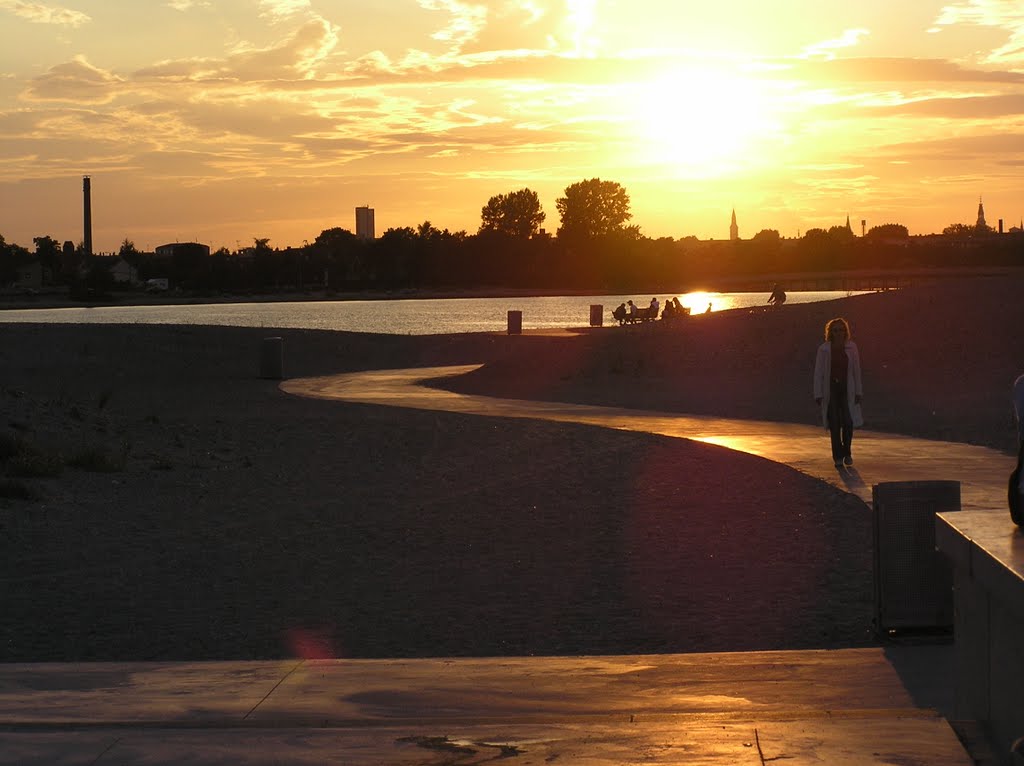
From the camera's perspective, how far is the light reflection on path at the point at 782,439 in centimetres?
1381

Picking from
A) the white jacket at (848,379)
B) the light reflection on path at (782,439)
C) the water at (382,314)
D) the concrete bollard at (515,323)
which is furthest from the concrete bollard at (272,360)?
the white jacket at (848,379)

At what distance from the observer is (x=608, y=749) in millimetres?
4629

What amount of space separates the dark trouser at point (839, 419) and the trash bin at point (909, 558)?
7.46m

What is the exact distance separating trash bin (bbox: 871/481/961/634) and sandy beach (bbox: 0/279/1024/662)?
1.11 feet

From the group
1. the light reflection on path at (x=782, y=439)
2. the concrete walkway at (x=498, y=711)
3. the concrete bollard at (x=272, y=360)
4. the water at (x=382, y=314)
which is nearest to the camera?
the concrete walkway at (x=498, y=711)

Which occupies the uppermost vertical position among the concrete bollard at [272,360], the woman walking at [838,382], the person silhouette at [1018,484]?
the person silhouette at [1018,484]

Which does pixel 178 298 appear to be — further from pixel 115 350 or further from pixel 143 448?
pixel 143 448

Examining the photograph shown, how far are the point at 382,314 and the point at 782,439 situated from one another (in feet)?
356

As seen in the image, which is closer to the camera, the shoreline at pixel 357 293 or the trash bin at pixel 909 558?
the trash bin at pixel 909 558

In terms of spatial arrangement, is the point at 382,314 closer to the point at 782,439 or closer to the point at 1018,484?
the point at 782,439

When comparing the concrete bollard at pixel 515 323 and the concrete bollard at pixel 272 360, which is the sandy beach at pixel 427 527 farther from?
the concrete bollard at pixel 515 323

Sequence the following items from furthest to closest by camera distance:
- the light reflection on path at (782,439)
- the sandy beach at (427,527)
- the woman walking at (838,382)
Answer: the woman walking at (838,382) < the light reflection on path at (782,439) < the sandy beach at (427,527)

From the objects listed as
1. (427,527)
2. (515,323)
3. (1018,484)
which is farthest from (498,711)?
(515,323)

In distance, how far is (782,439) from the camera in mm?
18219
